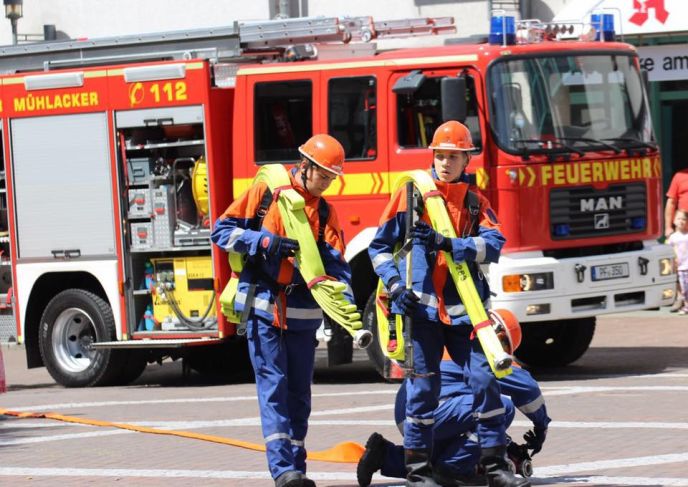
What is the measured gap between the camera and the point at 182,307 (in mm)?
15188

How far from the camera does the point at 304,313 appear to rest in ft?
28.5

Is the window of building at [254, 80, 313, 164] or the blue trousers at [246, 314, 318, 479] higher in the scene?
the window of building at [254, 80, 313, 164]

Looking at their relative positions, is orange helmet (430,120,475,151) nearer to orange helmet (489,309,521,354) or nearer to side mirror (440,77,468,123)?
orange helmet (489,309,521,354)

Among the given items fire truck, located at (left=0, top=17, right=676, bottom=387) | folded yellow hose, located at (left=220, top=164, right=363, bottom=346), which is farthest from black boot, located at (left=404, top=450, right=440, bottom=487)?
fire truck, located at (left=0, top=17, right=676, bottom=387)

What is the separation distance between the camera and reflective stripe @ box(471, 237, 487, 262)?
8539 millimetres

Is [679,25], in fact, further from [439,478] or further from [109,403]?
[439,478]

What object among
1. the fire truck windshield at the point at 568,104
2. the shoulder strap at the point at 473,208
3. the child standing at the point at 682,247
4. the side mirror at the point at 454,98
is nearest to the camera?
the shoulder strap at the point at 473,208

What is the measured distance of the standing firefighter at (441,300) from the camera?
8469 millimetres

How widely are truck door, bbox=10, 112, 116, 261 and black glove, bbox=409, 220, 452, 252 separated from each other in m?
7.47

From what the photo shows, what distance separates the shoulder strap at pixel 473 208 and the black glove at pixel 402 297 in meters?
0.58

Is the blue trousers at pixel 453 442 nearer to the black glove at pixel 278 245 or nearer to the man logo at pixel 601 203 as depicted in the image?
the black glove at pixel 278 245

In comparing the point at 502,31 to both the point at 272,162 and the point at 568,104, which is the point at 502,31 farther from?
the point at 272,162

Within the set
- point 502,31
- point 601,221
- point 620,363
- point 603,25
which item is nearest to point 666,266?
point 601,221

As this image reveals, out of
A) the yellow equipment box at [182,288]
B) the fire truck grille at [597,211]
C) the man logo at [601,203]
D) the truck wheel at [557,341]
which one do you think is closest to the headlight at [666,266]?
the fire truck grille at [597,211]
